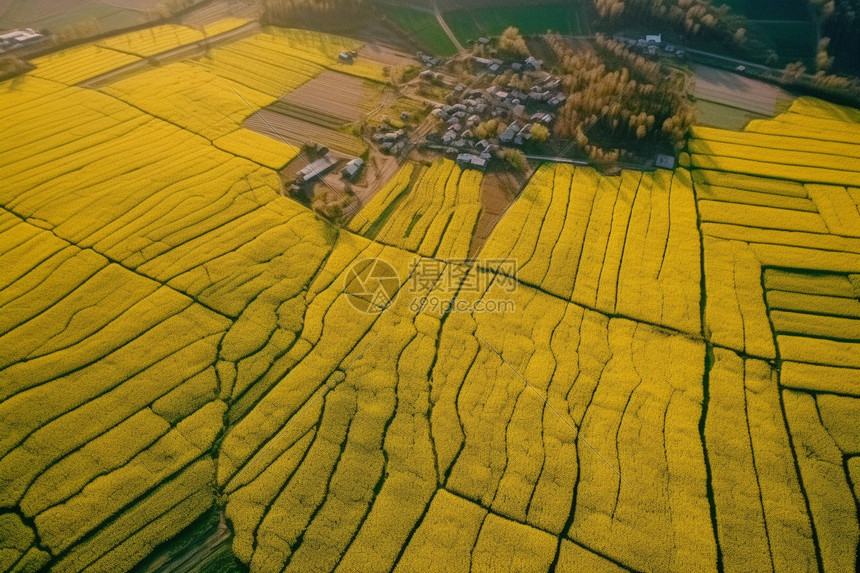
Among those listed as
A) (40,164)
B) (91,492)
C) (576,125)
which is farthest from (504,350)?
(40,164)

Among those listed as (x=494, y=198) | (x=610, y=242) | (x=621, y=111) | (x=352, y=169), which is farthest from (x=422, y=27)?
(x=610, y=242)

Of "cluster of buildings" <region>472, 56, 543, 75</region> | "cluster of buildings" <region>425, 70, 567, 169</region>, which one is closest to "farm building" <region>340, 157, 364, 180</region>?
"cluster of buildings" <region>425, 70, 567, 169</region>

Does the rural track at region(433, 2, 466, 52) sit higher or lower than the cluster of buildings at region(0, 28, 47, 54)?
higher

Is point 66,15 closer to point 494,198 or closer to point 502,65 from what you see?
point 502,65

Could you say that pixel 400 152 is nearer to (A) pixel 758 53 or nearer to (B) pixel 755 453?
(B) pixel 755 453

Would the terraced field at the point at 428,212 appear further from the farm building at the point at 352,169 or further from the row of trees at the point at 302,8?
the row of trees at the point at 302,8

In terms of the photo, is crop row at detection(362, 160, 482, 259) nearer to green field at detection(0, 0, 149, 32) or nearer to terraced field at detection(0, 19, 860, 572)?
terraced field at detection(0, 19, 860, 572)

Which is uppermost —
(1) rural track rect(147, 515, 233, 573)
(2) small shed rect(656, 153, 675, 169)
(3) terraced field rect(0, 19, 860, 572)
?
(2) small shed rect(656, 153, 675, 169)
